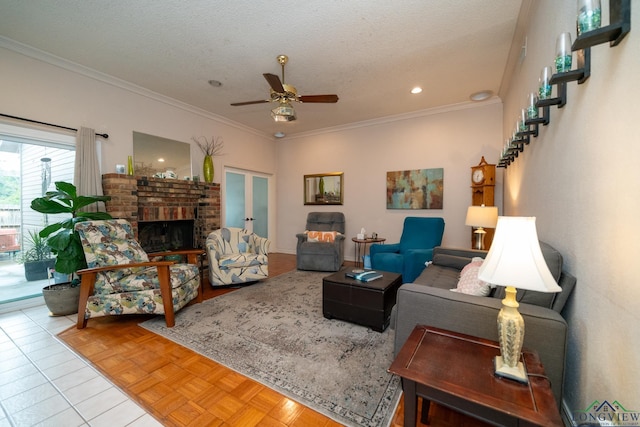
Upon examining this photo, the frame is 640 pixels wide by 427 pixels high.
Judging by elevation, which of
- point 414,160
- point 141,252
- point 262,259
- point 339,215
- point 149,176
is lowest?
point 262,259

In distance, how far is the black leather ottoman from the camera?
224cm

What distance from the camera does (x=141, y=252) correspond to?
2.81m

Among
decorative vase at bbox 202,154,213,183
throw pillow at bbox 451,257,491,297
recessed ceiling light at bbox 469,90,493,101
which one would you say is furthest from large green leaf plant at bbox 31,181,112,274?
recessed ceiling light at bbox 469,90,493,101

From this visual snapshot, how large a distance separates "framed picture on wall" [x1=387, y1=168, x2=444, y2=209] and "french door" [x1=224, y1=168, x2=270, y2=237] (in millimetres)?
2814

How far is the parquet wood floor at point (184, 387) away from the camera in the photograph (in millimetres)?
1352

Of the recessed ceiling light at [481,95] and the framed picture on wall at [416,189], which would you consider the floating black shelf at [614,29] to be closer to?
the recessed ceiling light at [481,95]

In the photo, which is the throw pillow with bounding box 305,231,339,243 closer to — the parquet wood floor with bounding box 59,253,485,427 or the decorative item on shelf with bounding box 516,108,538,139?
the parquet wood floor with bounding box 59,253,485,427

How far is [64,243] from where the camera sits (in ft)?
8.29

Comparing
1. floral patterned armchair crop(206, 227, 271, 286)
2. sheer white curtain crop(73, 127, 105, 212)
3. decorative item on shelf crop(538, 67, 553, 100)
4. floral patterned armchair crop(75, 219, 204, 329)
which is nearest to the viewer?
decorative item on shelf crop(538, 67, 553, 100)

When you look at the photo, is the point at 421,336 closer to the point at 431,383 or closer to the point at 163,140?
the point at 431,383

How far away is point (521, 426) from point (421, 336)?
18.8 inches

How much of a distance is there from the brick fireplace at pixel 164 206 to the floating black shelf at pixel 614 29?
419 cm

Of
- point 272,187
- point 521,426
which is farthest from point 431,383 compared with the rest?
point 272,187

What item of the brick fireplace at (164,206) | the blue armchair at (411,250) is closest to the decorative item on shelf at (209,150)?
the brick fireplace at (164,206)
